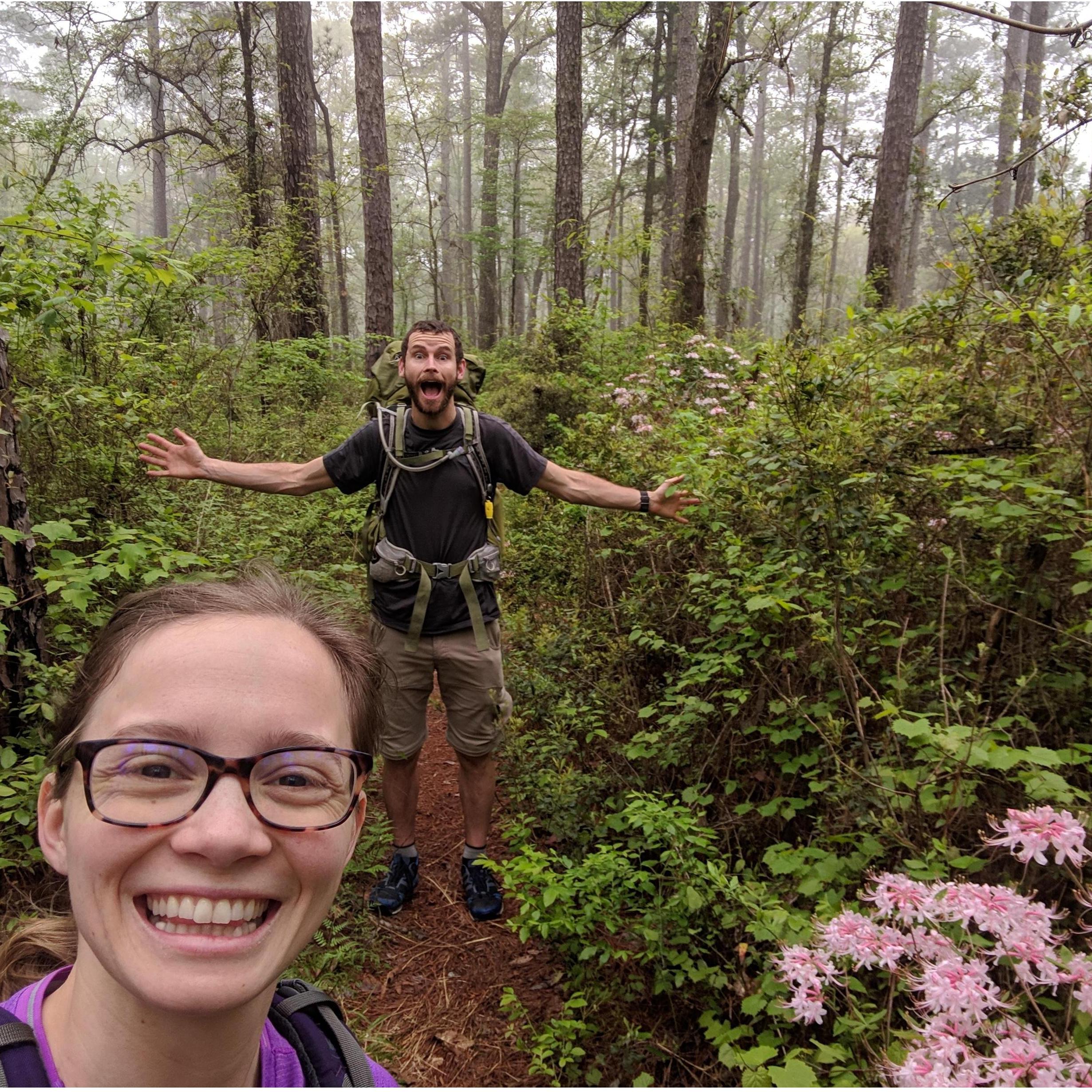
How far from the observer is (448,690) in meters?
3.45

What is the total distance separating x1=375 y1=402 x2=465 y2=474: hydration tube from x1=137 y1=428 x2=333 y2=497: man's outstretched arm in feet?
1.05

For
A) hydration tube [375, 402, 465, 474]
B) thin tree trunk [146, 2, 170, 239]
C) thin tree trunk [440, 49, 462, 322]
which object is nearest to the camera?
hydration tube [375, 402, 465, 474]

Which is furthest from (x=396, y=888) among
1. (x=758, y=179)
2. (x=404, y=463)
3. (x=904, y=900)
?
(x=758, y=179)

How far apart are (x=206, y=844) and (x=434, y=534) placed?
2.35 m

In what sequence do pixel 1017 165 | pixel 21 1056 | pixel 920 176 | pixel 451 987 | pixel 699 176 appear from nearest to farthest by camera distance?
1. pixel 21 1056
2. pixel 1017 165
3. pixel 451 987
4. pixel 699 176
5. pixel 920 176

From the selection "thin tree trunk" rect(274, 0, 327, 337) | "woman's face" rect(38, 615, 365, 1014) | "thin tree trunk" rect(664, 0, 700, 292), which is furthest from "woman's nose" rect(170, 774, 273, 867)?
"thin tree trunk" rect(664, 0, 700, 292)

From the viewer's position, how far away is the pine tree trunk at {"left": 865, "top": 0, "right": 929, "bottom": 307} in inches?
437

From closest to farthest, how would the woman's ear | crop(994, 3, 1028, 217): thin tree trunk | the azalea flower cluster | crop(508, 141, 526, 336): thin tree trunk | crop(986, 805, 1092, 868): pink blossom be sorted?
1. the woman's ear
2. the azalea flower cluster
3. crop(986, 805, 1092, 868): pink blossom
4. crop(994, 3, 1028, 217): thin tree trunk
5. crop(508, 141, 526, 336): thin tree trunk

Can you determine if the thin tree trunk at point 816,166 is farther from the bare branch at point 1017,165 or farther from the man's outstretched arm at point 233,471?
the man's outstretched arm at point 233,471

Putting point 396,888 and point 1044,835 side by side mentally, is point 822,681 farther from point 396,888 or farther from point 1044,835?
point 396,888

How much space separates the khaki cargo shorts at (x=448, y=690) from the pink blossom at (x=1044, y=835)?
2.32 metres

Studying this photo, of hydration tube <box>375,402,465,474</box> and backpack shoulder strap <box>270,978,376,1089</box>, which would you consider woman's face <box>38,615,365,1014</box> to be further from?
hydration tube <box>375,402,465,474</box>

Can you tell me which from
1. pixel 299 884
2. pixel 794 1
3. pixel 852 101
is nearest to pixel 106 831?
pixel 299 884

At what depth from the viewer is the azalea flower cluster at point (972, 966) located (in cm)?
121
